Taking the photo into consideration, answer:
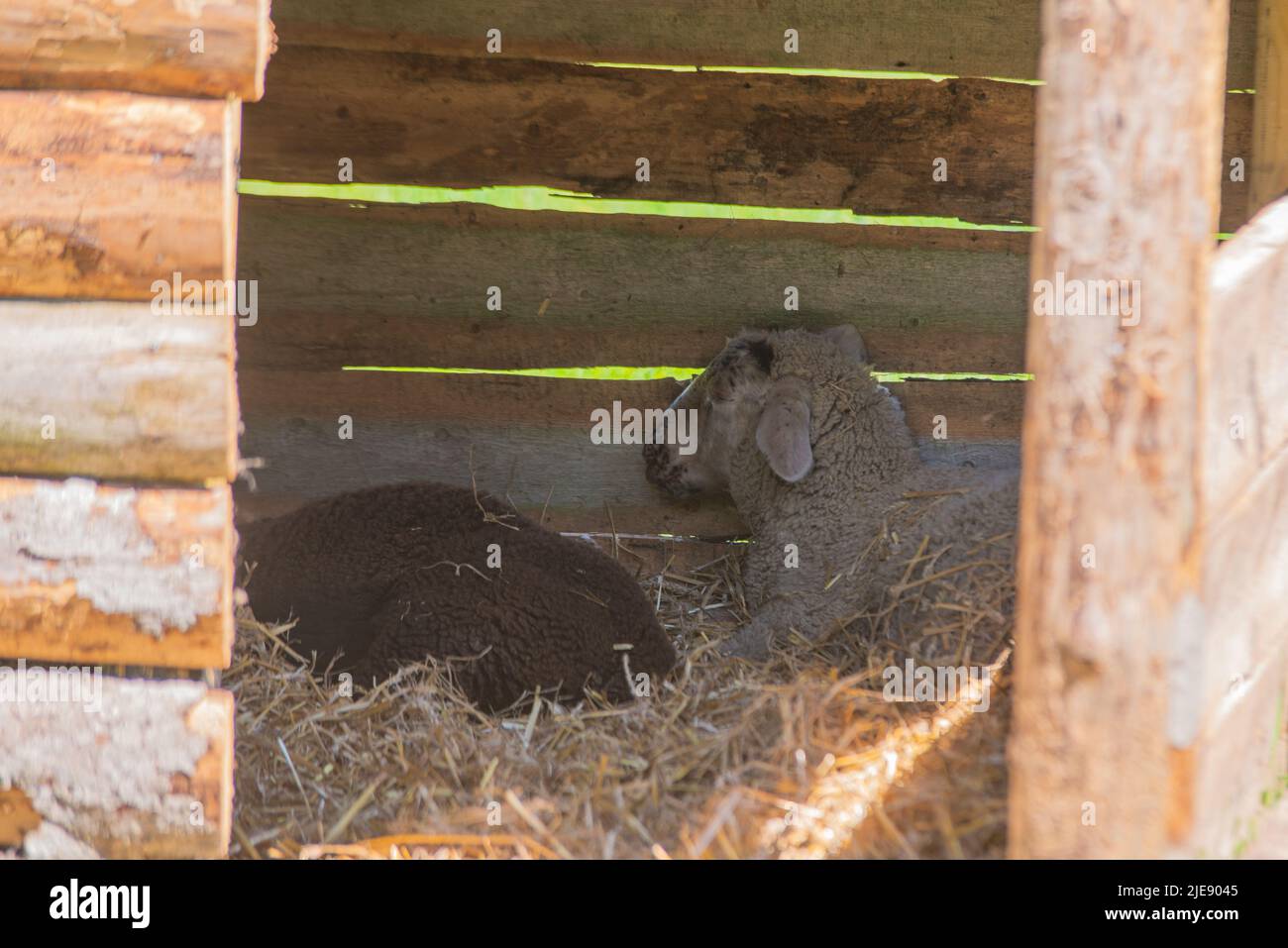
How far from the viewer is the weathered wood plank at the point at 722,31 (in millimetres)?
4715

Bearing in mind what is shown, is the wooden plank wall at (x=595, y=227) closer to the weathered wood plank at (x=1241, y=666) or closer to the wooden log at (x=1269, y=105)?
the wooden log at (x=1269, y=105)

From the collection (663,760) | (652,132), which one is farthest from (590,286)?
(663,760)

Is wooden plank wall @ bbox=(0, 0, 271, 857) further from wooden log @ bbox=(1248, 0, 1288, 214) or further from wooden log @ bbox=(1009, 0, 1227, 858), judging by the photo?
wooden log @ bbox=(1248, 0, 1288, 214)

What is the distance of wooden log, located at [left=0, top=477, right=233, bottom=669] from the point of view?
2.66m

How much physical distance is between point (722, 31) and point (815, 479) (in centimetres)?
181

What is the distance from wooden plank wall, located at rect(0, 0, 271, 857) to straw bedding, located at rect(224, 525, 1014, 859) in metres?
0.44

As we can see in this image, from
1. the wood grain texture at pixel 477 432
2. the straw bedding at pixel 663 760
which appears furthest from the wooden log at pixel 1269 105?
the straw bedding at pixel 663 760

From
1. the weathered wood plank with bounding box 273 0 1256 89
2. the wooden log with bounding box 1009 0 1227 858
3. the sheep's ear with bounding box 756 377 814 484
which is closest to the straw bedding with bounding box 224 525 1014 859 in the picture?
the wooden log with bounding box 1009 0 1227 858

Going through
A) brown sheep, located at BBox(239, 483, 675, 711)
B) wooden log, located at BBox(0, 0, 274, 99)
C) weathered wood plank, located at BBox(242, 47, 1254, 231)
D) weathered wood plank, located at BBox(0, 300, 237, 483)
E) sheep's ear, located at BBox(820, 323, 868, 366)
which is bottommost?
brown sheep, located at BBox(239, 483, 675, 711)

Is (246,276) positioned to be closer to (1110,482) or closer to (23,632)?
(23,632)

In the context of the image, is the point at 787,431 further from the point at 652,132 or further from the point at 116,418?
the point at 116,418

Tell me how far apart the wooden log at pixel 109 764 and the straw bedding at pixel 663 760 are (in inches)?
12.6

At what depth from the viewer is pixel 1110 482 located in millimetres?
2219
